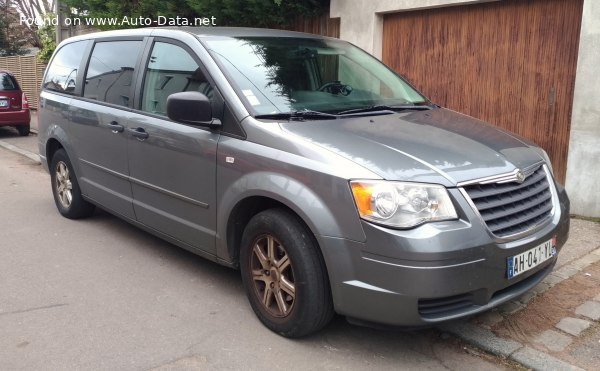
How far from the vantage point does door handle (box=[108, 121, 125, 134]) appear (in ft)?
14.9

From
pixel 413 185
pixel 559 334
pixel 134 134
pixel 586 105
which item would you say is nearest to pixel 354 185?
pixel 413 185

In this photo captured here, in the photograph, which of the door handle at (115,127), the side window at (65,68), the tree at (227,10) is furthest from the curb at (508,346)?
the tree at (227,10)

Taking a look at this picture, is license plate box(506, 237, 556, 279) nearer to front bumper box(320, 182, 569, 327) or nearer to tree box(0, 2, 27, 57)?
front bumper box(320, 182, 569, 327)

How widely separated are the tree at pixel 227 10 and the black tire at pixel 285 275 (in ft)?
18.1

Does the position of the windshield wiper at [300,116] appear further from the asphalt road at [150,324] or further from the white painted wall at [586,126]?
the white painted wall at [586,126]

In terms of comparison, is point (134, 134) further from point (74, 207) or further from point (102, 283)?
point (74, 207)

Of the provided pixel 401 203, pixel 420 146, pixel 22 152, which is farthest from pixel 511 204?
pixel 22 152

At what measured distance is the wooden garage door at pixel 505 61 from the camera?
5.87 metres

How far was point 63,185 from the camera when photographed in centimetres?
591

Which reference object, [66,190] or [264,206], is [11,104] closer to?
[66,190]

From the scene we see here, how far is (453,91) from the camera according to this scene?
22.5 feet

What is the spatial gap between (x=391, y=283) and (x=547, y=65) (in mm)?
4208

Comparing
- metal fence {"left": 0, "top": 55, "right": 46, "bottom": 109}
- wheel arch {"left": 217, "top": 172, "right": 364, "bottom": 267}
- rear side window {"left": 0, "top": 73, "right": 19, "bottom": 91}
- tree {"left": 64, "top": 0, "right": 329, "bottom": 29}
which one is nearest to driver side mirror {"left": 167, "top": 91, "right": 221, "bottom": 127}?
wheel arch {"left": 217, "top": 172, "right": 364, "bottom": 267}

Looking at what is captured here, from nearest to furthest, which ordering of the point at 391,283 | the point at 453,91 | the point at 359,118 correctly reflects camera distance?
1. the point at 391,283
2. the point at 359,118
3. the point at 453,91
